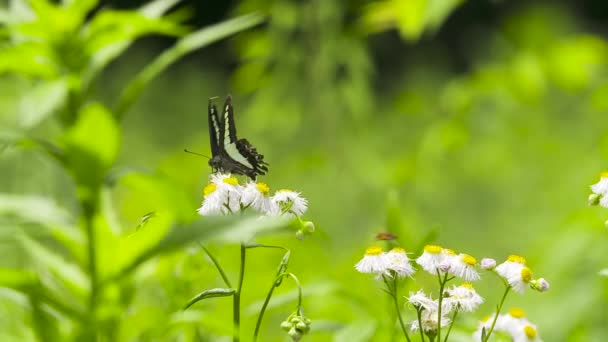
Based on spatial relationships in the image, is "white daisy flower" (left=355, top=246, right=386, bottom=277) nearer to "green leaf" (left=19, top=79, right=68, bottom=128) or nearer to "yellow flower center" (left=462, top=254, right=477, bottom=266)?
"yellow flower center" (left=462, top=254, right=477, bottom=266)

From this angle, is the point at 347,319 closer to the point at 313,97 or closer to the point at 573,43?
the point at 573,43

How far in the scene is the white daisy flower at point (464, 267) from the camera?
1.48ft

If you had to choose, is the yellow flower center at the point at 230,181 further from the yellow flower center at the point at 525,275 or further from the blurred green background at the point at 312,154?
the yellow flower center at the point at 525,275

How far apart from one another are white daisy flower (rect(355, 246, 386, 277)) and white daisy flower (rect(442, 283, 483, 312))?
4 cm

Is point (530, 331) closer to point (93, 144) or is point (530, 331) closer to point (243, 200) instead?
point (243, 200)

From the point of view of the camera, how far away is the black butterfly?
48 centimetres

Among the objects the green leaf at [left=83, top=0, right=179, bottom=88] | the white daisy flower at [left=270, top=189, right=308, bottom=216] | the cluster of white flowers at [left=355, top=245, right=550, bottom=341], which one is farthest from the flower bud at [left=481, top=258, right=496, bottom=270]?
the green leaf at [left=83, top=0, right=179, bottom=88]

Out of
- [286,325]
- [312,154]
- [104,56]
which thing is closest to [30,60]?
[104,56]

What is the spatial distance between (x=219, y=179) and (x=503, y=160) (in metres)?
2.10

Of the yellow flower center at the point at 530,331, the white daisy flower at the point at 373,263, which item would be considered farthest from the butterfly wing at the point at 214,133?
the yellow flower center at the point at 530,331

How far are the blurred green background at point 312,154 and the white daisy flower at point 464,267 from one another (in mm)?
76

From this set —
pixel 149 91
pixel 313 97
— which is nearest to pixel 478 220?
pixel 313 97

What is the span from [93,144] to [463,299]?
0.85 feet

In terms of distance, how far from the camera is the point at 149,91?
3760 mm
